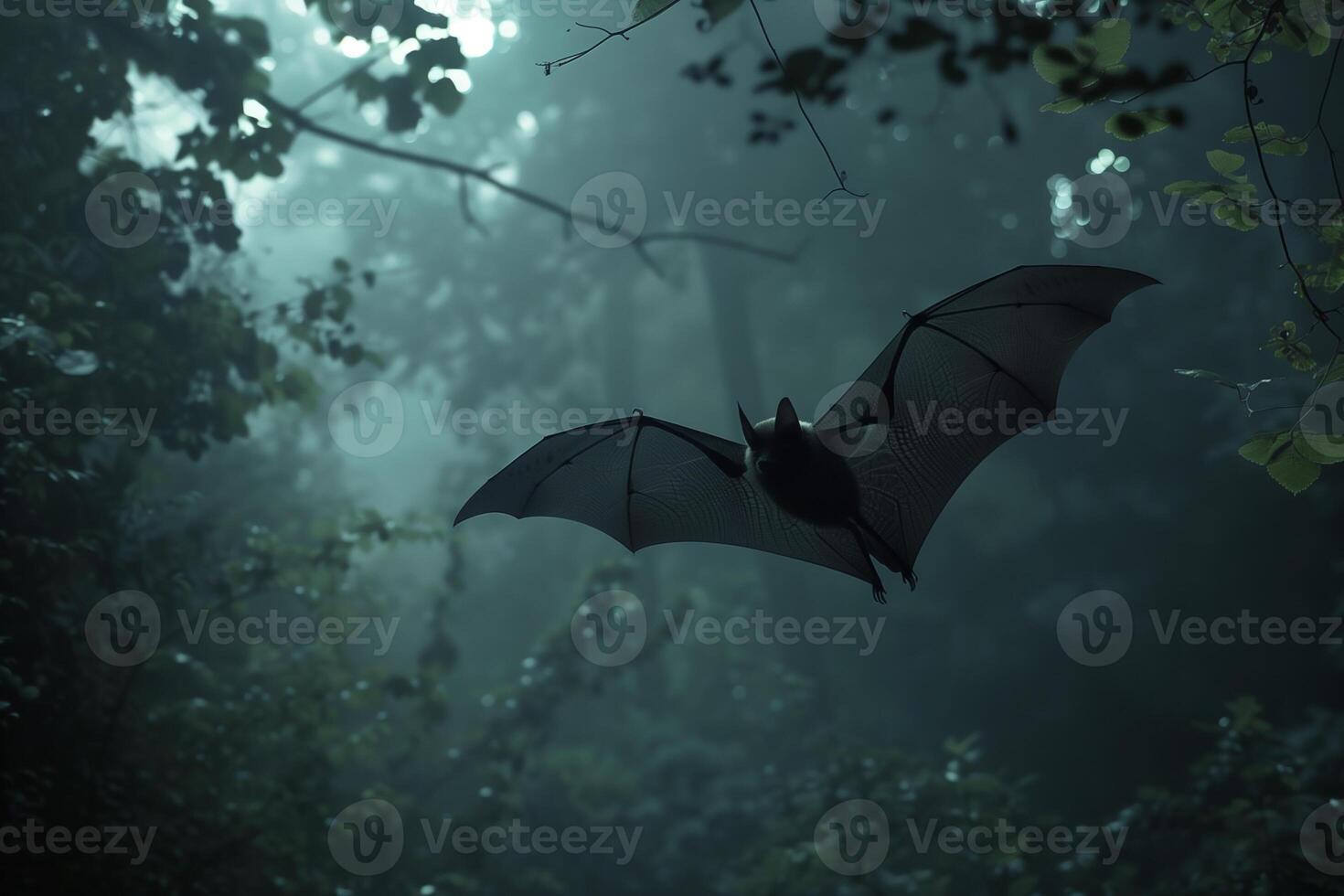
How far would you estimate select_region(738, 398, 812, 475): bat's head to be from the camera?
9.43ft

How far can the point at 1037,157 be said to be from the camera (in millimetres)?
16281

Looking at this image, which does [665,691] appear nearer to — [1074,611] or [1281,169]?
[1074,611]

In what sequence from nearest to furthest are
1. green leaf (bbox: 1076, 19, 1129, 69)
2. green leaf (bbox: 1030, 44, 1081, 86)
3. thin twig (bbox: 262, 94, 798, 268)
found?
green leaf (bbox: 1030, 44, 1081, 86) → green leaf (bbox: 1076, 19, 1129, 69) → thin twig (bbox: 262, 94, 798, 268)

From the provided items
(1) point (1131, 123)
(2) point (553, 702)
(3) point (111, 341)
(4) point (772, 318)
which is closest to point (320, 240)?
(4) point (772, 318)

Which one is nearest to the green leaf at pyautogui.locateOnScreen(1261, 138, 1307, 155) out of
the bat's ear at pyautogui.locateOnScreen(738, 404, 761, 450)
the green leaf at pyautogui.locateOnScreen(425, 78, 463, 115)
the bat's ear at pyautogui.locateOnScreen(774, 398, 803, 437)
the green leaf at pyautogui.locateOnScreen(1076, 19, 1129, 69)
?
the green leaf at pyautogui.locateOnScreen(1076, 19, 1129, 69)

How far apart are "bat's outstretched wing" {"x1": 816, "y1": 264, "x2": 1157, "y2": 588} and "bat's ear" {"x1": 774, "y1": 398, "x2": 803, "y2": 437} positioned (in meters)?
0.42

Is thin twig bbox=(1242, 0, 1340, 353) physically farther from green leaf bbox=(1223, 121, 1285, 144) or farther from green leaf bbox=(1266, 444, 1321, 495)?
green leaf bbox=(1266, 444, 1321, 495)

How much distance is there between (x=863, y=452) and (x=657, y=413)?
2080 centimetres

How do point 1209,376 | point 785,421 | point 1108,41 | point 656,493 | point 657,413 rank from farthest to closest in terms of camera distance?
point 657,413 → point 656,493 → point 785,421 → point 1209,376 → point 1108,41

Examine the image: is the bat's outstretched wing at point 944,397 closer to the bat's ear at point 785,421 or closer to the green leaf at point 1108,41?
the bat's ear at point 785,421

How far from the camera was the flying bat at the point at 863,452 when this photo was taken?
10.1 ft

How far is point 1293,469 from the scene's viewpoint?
232 cm

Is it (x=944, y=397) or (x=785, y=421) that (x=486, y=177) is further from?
(x=944, y=397)

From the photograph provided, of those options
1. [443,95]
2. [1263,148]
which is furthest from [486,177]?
[1263,148]
